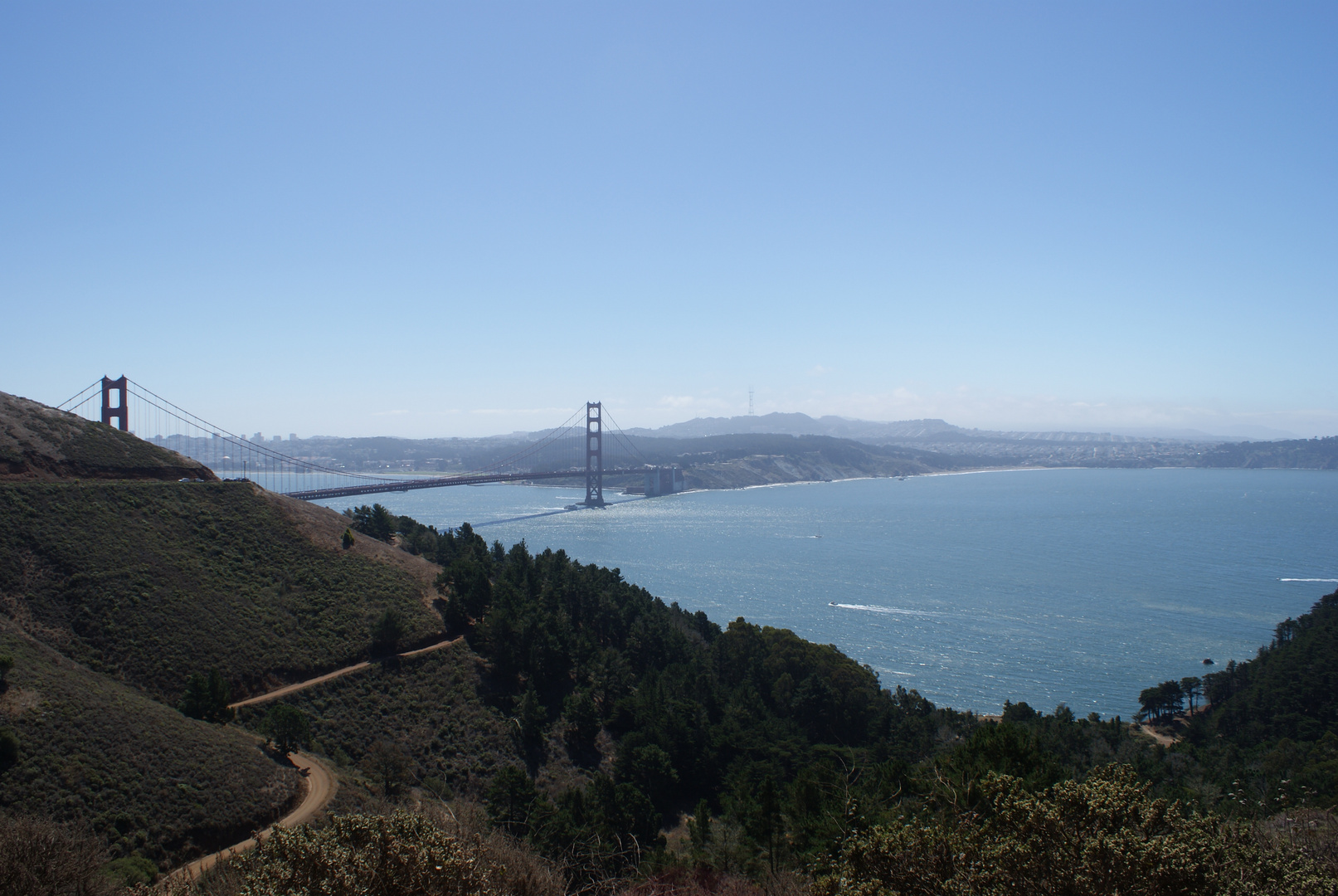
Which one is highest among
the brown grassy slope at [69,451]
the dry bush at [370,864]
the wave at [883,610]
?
the brown grassy slope at [69,451]

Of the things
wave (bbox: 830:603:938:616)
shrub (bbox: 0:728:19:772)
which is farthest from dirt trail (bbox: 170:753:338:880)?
wave (bbox: 830:603:938:616)

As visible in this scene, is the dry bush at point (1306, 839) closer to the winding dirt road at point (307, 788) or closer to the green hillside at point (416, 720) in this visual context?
the winding dirt road at point (307, 788)

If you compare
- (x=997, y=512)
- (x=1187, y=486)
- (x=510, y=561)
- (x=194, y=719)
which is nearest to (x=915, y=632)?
(x=510, y=561)

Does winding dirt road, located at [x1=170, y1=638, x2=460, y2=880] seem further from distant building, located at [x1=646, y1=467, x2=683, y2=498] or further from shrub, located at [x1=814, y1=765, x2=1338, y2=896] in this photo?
distant building, located at [x1=646, y1=467, x2=683, y2=498]

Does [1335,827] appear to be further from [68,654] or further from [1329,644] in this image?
[1329,644]

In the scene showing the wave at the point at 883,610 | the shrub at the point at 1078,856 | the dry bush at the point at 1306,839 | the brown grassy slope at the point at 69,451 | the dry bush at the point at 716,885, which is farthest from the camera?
the wave at the point at 883,610

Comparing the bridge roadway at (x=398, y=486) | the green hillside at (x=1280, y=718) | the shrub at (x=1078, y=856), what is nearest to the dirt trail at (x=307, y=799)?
Answer: the shrub at (x=1078, y=856)
